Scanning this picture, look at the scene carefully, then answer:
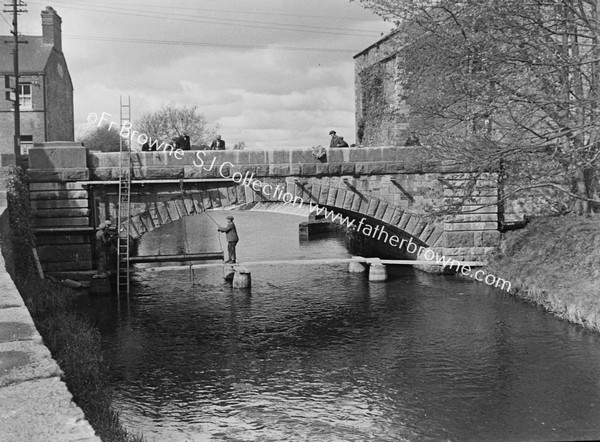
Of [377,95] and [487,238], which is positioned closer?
[487,238]

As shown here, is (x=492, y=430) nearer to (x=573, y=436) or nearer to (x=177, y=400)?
(x=573, y=436)

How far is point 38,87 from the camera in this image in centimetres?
3331

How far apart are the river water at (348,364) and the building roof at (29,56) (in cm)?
2186

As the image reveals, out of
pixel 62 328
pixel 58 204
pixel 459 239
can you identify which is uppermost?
pixel 58 204

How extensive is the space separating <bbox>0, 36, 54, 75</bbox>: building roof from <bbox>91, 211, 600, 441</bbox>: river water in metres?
21.9

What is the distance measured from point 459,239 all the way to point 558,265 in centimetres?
351

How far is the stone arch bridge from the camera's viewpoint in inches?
584

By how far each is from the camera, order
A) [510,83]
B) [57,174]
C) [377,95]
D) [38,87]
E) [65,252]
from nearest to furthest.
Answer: [510,83]
[57,174]
[65,252]
[377,95]
[38,87]

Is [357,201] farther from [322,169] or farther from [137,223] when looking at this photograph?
[137,223]

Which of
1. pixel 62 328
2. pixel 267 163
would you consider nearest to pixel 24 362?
pixel 62 328

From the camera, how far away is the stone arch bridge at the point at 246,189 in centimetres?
1484

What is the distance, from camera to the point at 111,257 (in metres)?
16.2

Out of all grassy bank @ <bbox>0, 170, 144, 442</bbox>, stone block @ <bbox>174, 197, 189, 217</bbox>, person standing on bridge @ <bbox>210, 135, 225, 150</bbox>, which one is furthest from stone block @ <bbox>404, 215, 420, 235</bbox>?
grassy bank @ <bbox>0, 170, 144, 442</bbox>

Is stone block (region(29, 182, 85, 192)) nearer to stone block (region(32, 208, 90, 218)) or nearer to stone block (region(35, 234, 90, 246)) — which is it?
stone block (region(32, 208, 90, 218))
